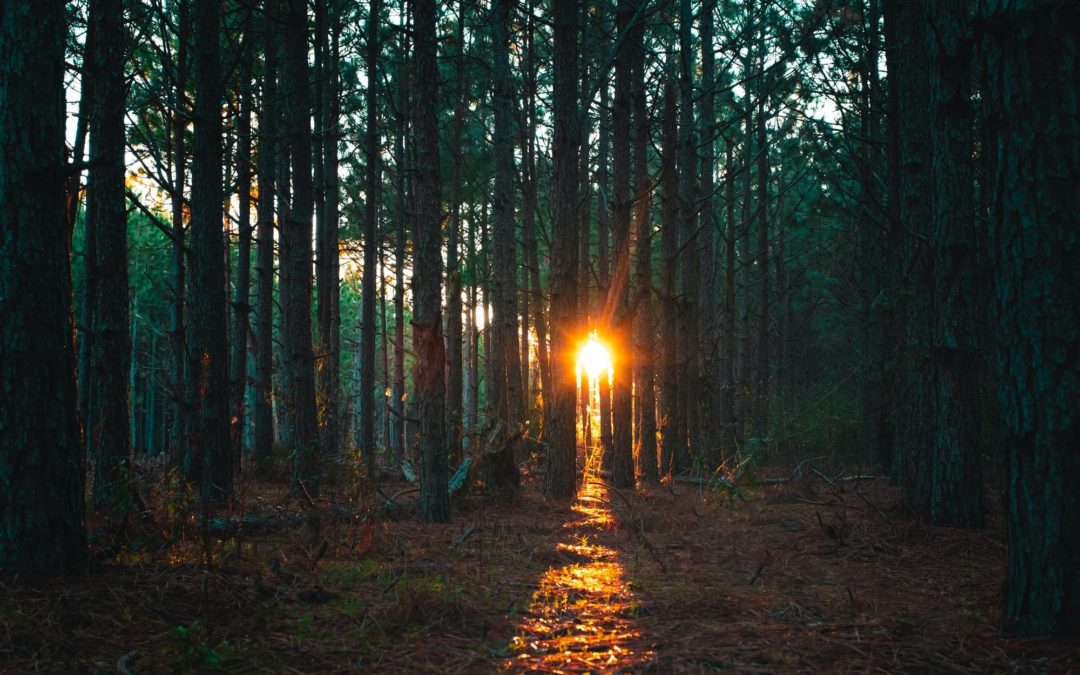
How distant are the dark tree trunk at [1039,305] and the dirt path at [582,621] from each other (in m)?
1.95

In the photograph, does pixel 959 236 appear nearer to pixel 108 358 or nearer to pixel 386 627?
pixel 386 627

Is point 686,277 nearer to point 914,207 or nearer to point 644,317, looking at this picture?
point 644,317

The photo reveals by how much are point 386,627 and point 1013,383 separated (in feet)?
11.4

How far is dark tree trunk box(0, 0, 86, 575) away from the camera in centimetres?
383

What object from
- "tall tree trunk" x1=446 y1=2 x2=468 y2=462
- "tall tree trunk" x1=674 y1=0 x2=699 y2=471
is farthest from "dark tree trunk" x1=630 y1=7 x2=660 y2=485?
"tall tree trunk" x1=446 y1=2 x2=468 y2=462

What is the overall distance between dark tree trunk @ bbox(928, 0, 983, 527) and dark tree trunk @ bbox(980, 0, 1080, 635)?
3661 millimetres

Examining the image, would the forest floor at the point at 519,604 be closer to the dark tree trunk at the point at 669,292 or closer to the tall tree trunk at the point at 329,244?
the tall tree trunk at the point at 329,244

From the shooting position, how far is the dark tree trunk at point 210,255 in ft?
26.8

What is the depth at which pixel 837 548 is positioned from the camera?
624 centimetres

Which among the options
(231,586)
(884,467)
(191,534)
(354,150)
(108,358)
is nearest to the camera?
(231,586)

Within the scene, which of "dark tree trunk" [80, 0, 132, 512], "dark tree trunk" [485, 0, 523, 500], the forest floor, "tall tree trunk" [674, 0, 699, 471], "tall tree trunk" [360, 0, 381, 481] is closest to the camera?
the forest floor

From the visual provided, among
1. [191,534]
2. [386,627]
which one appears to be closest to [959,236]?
[386,627]

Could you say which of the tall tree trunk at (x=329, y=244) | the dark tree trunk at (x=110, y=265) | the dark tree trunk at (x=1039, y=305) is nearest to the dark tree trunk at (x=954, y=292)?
the dark tree trunk at (x=1039, y=305)

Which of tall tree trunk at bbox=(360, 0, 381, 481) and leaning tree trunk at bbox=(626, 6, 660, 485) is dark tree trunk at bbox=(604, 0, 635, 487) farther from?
tall tree trunk at bbox=(360, 0, 381, 481)
